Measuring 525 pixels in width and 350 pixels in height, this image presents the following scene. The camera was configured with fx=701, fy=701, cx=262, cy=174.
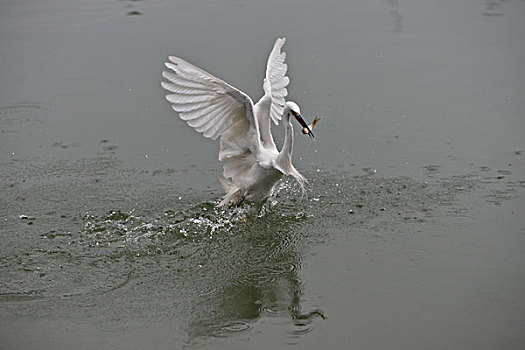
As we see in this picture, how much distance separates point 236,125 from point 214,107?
20 centimetres

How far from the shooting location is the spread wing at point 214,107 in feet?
12.2

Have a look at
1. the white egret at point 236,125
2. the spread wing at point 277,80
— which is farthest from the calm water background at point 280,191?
the spread wing at point 277,80

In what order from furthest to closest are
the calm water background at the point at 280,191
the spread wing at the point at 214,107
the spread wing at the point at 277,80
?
the spread wing at the point at 277,80
the spread wing at the point at 214,107
the calm water background at the point at 280,191

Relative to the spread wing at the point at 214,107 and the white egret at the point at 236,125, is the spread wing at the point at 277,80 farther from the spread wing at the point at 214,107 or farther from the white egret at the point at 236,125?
the spread wing at the point at 214,107

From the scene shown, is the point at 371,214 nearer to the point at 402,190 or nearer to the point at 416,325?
the point at 402,190

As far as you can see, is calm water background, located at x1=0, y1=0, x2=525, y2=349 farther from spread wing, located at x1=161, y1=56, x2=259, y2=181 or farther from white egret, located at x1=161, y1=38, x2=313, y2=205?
spread wing, located at x1=161, y1=56, x2=259, y2=181

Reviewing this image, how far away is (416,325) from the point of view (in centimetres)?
302

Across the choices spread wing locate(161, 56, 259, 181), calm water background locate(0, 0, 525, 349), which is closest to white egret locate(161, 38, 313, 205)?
spread wing locate(161, 56, 259, 181)

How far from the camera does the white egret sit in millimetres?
3748

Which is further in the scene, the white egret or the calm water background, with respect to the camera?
the white egret

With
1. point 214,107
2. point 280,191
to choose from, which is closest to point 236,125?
point 214,107

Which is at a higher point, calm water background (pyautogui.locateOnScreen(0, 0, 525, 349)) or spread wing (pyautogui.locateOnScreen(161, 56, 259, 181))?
spread wing (pyautogui.locateOnScreen(161, 56, 259, 181))

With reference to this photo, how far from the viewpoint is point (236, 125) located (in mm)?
4000

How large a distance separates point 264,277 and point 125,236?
2.82ft
